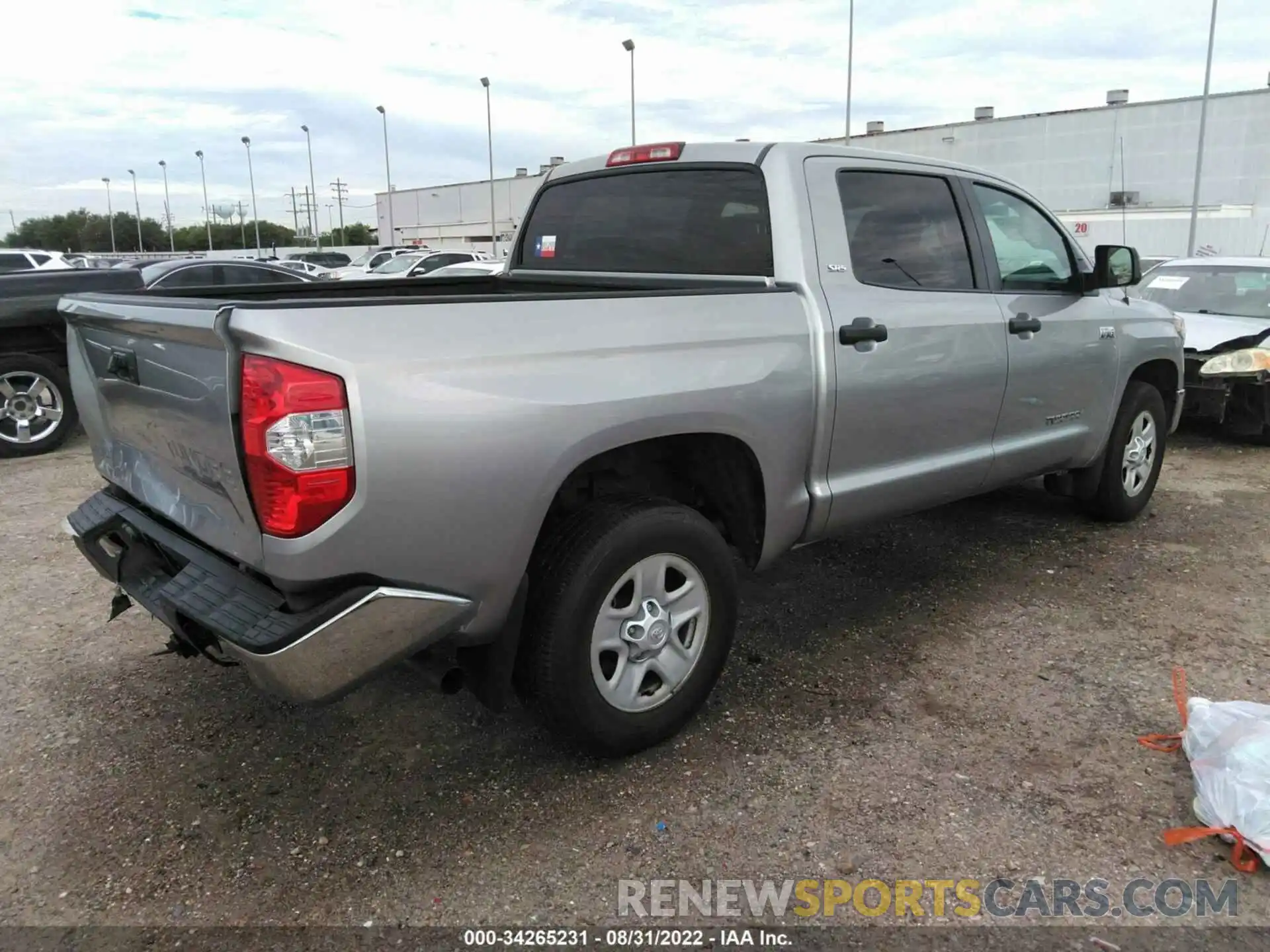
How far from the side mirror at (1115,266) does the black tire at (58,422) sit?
715 cm

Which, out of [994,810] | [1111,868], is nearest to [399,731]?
[994,810]

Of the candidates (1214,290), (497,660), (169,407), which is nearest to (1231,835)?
(497,660)

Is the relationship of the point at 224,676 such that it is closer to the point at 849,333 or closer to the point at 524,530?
the point at 524,530

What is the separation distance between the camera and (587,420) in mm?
2551

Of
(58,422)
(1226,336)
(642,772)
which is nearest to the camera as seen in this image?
(642,772)

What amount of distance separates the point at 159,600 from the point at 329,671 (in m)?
0.69

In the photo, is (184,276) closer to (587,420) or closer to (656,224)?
(656,224)

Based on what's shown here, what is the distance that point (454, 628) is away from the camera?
2443 mm

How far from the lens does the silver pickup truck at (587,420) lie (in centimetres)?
222

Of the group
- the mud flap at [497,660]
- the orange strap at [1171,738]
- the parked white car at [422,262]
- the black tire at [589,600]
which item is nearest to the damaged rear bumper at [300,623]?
the mud flap at [497,660]

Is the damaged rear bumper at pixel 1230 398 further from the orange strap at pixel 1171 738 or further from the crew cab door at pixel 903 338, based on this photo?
the orange strap at pixel 1171 738

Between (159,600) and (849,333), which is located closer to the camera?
(159,600)

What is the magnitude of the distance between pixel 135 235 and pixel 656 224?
109 m

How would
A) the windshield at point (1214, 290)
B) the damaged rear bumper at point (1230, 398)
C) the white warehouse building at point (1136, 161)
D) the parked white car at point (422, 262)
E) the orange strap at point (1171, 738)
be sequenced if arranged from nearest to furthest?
the orange strap at point (1171, 738) → the damaged rear bumper at point (1230, 398) → the windshield at point (1214, 290) → the parked white car at point (422, 262) → the white warehouse building at point (1136, 161)
